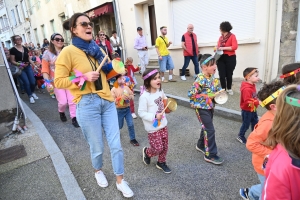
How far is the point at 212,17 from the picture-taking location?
7430mm

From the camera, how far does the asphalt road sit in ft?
8.71

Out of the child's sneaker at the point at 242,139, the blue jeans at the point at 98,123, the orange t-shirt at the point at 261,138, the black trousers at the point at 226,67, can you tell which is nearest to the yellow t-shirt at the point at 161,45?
the black trousers at the point at 226,67

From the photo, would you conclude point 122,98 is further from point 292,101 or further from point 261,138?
point 292,101

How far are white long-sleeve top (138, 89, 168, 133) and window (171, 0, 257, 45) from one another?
4908mm

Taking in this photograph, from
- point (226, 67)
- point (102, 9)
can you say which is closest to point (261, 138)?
point (226, 67)

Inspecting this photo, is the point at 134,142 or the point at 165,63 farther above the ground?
the point at 165,63

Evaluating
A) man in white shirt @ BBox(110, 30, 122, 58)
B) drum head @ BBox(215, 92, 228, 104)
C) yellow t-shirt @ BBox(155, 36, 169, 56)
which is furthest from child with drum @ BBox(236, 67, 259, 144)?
man in white shirt @ BBox(110, 30, 122, 58)

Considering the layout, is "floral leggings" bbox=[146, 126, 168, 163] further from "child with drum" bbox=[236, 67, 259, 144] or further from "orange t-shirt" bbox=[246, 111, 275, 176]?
"child with drum" bbox=[236, 67, 259, 144]

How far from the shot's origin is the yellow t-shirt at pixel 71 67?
2.24 m

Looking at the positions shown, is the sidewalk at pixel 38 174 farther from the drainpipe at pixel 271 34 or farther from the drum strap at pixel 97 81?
the drainpipe at pixel 271 34

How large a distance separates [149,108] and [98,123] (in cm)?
74

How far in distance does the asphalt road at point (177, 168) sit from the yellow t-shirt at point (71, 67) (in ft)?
4.12

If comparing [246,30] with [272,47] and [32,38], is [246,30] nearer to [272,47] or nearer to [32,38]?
[272,47]

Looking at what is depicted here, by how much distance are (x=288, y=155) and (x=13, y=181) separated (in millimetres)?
3196
